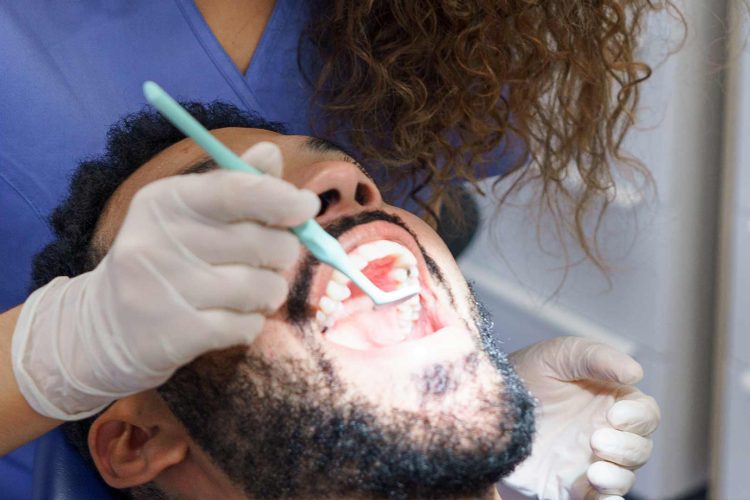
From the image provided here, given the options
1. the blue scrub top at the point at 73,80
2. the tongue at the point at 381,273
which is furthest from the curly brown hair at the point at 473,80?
the tongue at the point at 381,273

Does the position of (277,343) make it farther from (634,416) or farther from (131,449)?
(634,416)

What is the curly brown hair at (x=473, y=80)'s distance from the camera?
1.40 m

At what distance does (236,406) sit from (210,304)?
0.18 metres

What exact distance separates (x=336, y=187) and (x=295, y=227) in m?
0.20

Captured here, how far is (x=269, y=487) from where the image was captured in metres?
0.97

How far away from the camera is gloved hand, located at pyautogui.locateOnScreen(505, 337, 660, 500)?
128 cm

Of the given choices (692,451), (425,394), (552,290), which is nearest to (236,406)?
(425,394)

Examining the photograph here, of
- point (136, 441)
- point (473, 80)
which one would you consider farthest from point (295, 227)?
point (473, 80)

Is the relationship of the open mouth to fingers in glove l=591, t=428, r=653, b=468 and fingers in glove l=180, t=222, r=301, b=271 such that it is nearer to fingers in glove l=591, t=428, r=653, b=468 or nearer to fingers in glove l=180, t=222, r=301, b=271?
fingers in glove l=180, t=222, r=301, b=271

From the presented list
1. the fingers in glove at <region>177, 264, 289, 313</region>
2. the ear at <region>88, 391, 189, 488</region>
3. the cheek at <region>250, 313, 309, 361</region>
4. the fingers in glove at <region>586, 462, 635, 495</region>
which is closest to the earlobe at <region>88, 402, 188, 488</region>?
the ear at <region>88, 391, 189, 488</region>

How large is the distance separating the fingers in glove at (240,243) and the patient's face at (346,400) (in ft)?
0.49

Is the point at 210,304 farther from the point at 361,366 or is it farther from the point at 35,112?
the point at 35,112

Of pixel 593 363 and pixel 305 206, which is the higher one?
pixel 305 206

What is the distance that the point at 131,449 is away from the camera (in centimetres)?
107
